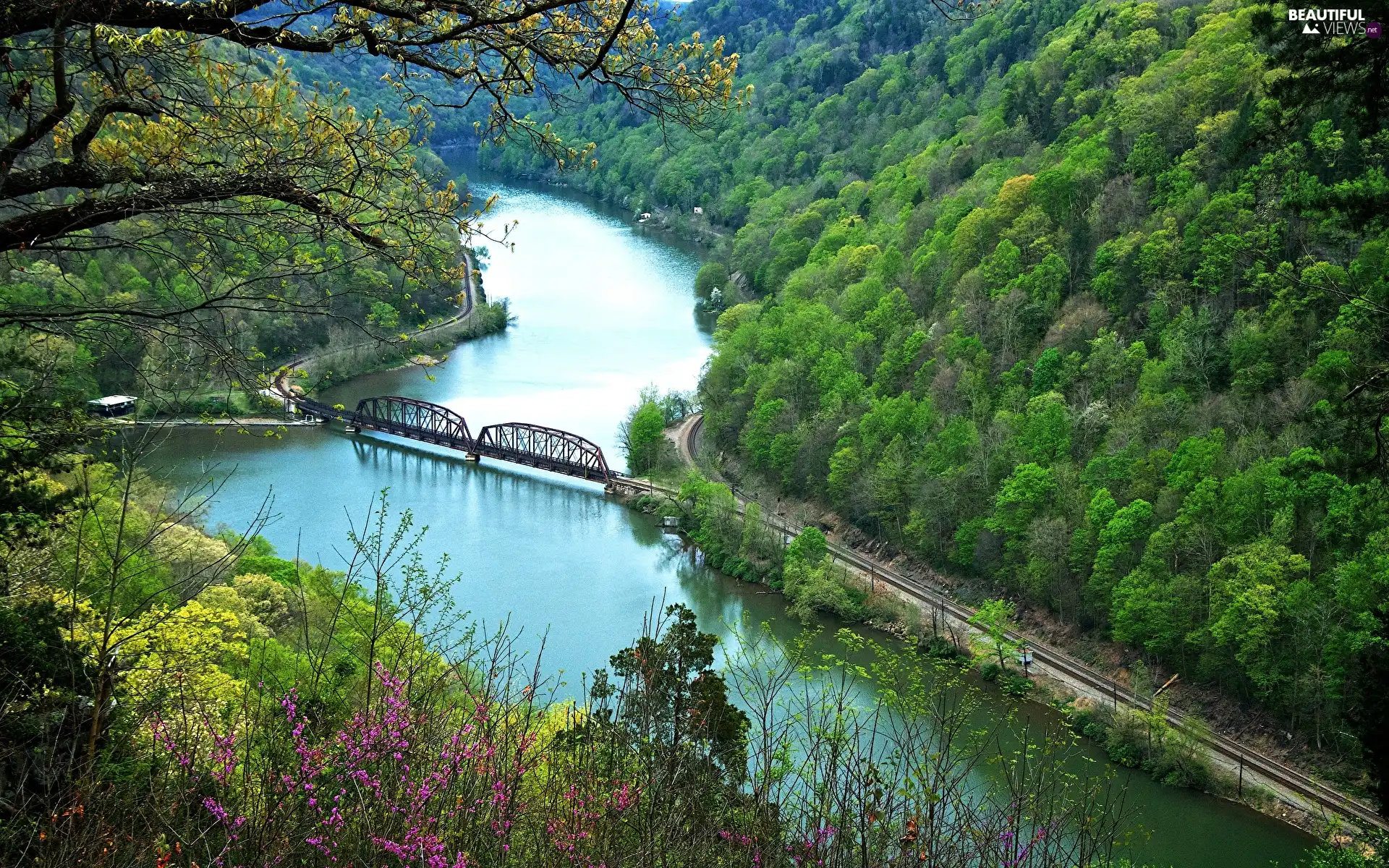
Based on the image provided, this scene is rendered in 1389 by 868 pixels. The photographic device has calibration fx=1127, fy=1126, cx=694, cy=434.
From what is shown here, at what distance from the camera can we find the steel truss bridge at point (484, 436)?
109 ft

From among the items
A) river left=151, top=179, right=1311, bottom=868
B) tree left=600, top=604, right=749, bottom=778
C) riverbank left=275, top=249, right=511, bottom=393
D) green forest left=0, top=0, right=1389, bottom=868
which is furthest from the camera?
riverbank left=275, top=249, right=511, bottom=393

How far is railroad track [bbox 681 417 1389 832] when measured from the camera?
→ 17203mm

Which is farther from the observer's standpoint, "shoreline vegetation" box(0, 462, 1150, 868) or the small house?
the small house

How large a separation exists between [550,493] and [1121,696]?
17235 mm

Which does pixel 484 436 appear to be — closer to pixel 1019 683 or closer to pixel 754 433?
pixel 754 433

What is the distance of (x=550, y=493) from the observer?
107 ft

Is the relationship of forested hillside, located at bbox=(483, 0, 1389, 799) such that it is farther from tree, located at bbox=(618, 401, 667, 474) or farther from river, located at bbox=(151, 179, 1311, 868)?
river, located at bbox=(151, 179, 1311, 868)

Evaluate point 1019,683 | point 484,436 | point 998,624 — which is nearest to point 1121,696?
point 1019,683

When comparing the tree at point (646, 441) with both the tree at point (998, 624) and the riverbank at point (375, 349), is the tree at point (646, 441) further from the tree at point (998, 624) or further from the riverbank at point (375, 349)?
the tree at point (998, 624)

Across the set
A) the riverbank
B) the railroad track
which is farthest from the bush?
the riverbank

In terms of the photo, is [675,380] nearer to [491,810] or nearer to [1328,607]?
[1328,607]

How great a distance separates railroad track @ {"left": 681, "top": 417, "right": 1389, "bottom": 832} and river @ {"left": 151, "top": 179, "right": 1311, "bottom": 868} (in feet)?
3.13

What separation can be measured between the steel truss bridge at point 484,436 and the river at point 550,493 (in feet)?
1.93

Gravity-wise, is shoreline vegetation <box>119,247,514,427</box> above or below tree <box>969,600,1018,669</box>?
above
